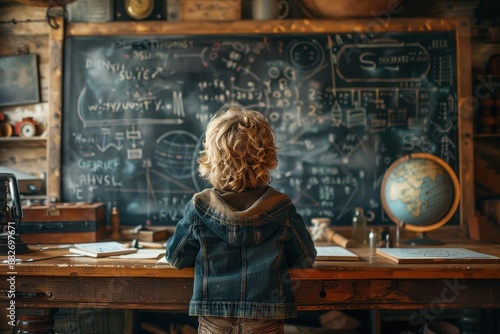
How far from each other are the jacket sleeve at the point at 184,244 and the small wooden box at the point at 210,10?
170 cm

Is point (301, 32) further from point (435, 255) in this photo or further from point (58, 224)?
point (58, 224)

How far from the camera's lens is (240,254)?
1960 mm

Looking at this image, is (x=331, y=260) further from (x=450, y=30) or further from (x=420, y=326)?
(x=450, y=30)

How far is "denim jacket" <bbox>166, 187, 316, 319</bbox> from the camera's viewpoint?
6.27ft

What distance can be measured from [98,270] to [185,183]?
1.13 meters

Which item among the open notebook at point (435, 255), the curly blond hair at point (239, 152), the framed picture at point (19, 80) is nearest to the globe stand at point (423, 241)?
the open notebook at point (435, 255)

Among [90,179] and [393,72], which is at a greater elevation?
[393,72]

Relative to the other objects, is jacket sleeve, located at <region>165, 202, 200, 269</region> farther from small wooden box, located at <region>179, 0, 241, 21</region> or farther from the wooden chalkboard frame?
small wooden box, located at <region>179, 0, 241, 21</region>

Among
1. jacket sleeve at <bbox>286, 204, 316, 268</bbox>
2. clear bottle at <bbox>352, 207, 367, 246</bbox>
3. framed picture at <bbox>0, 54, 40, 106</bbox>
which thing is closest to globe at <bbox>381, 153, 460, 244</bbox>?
clear bottle at <bbox>352, 207, 367, 246</bbox>

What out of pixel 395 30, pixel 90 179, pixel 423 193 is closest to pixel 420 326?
pixel 423 193

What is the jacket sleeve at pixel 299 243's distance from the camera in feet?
6.66

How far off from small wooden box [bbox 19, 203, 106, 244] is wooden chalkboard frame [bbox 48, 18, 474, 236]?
34 centimetres

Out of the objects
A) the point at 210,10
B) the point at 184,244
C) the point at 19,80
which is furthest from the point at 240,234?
the point at 19,80

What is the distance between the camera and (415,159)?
9.40 ft
